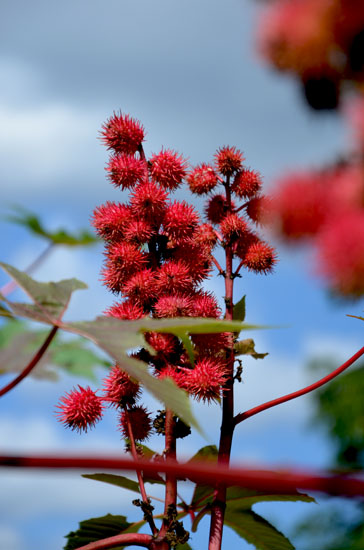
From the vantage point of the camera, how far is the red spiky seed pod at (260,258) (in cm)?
75

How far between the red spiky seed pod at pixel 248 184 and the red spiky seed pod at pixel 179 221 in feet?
0.27

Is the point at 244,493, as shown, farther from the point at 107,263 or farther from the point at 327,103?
the point at 327,103

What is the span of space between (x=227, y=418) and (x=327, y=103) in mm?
460

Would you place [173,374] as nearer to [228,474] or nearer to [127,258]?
[127,258]

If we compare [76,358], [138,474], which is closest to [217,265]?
[138,474]

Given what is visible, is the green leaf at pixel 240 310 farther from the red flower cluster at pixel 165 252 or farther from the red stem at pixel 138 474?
the red stem at pixel 138 474

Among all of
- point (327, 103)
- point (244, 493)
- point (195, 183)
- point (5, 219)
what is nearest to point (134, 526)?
point (244, 493)

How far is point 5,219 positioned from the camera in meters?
0.42

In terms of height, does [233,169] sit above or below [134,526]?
above

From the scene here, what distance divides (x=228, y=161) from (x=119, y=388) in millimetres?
287

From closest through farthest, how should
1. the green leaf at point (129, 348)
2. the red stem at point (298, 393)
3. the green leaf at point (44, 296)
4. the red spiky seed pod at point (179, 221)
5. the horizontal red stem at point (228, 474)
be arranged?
the horizontal red stem at point (228, 474)
the green leaf at point (129, 348)
the green leaf at point (44, 296)
the red stem at point (298, 393)
the red spiky seed pod at point (179, 221)

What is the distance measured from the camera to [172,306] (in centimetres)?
64

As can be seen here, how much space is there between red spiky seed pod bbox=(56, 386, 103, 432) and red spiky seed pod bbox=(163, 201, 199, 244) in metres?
0.18

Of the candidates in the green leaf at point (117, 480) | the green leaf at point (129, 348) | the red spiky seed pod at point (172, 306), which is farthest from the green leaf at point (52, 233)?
the green leaf at point (117, 480)
